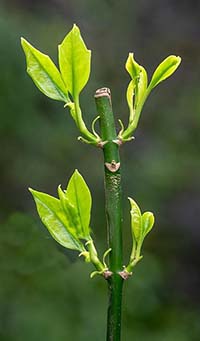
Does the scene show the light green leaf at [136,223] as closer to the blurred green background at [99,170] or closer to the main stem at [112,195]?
the main stem at [112,195]

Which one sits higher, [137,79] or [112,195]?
[137,79]

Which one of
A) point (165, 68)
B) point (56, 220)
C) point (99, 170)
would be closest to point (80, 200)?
point (56, 220)

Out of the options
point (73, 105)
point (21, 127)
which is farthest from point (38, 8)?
point (73, 105)

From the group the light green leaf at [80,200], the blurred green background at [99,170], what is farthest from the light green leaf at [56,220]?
the blurred green background at [99,170]

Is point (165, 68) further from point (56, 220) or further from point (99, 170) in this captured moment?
point (99, 170)

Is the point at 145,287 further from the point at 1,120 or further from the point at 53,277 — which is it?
the point at 1,120
